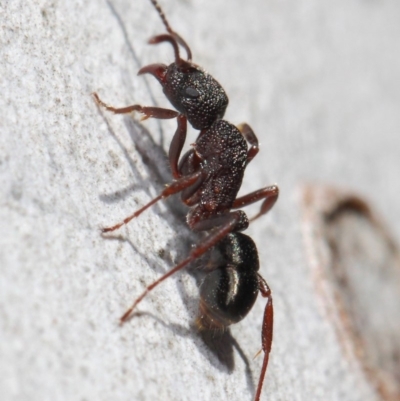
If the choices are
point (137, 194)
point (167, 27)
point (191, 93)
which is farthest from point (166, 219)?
point (167, 27)

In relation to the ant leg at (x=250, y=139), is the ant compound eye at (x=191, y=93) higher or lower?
higher

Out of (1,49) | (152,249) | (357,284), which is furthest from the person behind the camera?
(357,284)

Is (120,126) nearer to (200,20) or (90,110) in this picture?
(90,110)

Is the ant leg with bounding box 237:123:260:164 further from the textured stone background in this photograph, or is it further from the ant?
the textured stone background

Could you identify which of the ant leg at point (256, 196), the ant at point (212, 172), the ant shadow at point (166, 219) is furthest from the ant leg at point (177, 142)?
the ant leg at point (256, 196)

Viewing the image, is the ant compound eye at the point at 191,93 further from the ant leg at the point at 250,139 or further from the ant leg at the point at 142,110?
the ant leg at the point at 250,139

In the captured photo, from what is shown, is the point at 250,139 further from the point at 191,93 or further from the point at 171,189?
the point at 171,189

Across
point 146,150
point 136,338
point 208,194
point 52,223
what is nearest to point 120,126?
point 146,150

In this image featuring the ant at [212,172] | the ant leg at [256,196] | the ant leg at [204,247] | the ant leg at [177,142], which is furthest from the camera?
the ant leg at [256,196]
